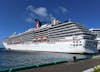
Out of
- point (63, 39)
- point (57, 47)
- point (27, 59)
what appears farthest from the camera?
point (57, 47)

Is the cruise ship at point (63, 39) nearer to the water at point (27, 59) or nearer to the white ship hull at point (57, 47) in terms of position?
the white ship hull at point (57, 47)

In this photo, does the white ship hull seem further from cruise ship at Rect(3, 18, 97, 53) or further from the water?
the water

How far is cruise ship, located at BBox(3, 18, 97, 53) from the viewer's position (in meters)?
62.3

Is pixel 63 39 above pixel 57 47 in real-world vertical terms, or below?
above

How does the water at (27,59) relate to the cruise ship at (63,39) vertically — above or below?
below

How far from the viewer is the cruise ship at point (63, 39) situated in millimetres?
62312

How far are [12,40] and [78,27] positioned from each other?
65.4 meters

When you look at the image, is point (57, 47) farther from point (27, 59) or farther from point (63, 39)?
point (27, 59)

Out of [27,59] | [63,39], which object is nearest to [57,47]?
[63,39]

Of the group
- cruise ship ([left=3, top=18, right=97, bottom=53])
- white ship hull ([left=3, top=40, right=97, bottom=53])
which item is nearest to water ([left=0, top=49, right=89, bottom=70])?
white ship hull ([left=3, top=40, right=97, bottom=53])

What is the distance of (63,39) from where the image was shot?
6850 cm

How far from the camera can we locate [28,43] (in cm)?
9288

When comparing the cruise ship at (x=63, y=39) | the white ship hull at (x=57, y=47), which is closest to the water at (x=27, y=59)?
the white ship hull at (x=57, y=47)

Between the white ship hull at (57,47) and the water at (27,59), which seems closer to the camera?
the water at (27,59)
